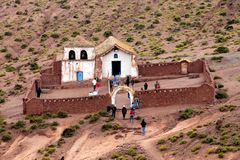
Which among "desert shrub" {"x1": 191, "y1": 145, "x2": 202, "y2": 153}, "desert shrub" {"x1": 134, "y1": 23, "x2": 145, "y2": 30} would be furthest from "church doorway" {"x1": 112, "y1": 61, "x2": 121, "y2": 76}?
"desert shrub" {"x1": 134, "y1": 23, "x2": 145, "y2": 30}

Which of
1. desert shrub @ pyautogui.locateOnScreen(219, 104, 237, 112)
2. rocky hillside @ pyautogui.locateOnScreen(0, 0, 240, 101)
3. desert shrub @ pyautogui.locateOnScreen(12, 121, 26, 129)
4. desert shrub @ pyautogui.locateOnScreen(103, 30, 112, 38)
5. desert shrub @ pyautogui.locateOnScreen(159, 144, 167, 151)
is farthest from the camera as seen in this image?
desert shrub @ pyautogui.locateOnScreen(103, 30, 112, 38)

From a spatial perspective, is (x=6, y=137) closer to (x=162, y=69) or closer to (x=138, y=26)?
(x=162, y=69)

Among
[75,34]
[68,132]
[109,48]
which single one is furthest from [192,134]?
[75,34]

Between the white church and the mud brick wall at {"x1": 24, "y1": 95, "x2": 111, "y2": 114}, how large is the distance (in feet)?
31.3

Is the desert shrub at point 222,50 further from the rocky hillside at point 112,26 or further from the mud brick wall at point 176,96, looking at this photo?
the mud brick wall at point 176,96

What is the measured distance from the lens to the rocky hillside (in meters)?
83.4

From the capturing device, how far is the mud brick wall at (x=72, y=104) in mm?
53250

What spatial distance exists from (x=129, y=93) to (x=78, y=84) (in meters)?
10.3

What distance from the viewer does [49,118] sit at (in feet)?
173

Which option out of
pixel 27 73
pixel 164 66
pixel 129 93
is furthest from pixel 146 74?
pixel 27 73

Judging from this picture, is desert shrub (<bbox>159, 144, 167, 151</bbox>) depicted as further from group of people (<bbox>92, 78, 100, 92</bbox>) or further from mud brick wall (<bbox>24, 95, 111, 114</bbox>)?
group of people (<bbox>92, 78, 100, 92</bbox>)

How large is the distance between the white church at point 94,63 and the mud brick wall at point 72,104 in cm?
955

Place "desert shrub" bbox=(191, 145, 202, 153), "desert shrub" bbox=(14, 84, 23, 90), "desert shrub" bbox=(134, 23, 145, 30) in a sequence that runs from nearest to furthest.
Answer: "desert shrub" bbox=(191, 145, 202, 153)
"desert shrub" bbox=(14, 84, 23, 90)
"desert shrub" bbox=(134, 23, 145, 30)

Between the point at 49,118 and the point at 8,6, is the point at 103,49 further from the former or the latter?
the point at 8,6
